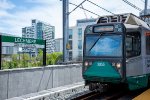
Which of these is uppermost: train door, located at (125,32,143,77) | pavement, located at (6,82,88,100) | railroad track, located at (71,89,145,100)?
train door, located at (125,32,143,77)

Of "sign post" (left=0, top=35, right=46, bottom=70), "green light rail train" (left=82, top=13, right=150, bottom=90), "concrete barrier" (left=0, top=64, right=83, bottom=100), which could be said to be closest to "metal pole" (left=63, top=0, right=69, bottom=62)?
"concrete barrier" (left=0, top=64, right=83, bottom=100)

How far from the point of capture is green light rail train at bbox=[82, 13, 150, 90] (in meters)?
10.8

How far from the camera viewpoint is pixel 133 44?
11336mm

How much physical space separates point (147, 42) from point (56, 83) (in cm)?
477

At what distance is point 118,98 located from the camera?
11797 mm

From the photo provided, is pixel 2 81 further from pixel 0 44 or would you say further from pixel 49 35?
pixel 49 35

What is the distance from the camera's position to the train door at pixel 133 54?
36.1 ft

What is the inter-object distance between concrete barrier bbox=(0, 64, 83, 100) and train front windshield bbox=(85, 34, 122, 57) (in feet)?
8.05

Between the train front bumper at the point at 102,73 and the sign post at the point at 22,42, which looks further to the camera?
the sign post at the point at 22,42

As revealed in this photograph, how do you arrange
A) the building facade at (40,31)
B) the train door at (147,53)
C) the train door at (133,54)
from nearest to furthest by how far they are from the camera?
the train door at (133,54)
the train door at (147,53)
the building facade at (40,31)

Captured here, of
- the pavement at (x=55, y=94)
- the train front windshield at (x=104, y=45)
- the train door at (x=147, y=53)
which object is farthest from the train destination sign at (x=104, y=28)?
the pavement at (x=55, y=94)

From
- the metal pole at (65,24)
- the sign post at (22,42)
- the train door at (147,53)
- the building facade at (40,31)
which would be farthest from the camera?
the building facade at (40,31)

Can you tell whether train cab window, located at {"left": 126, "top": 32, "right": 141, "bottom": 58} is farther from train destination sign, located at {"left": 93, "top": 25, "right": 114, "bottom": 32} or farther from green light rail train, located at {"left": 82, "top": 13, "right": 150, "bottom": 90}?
train destination sign, located at {"left": 93, "top": 25, "right": 114, "bottom": 32}

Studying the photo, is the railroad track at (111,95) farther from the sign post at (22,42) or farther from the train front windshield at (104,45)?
the sign post at (22,42)
